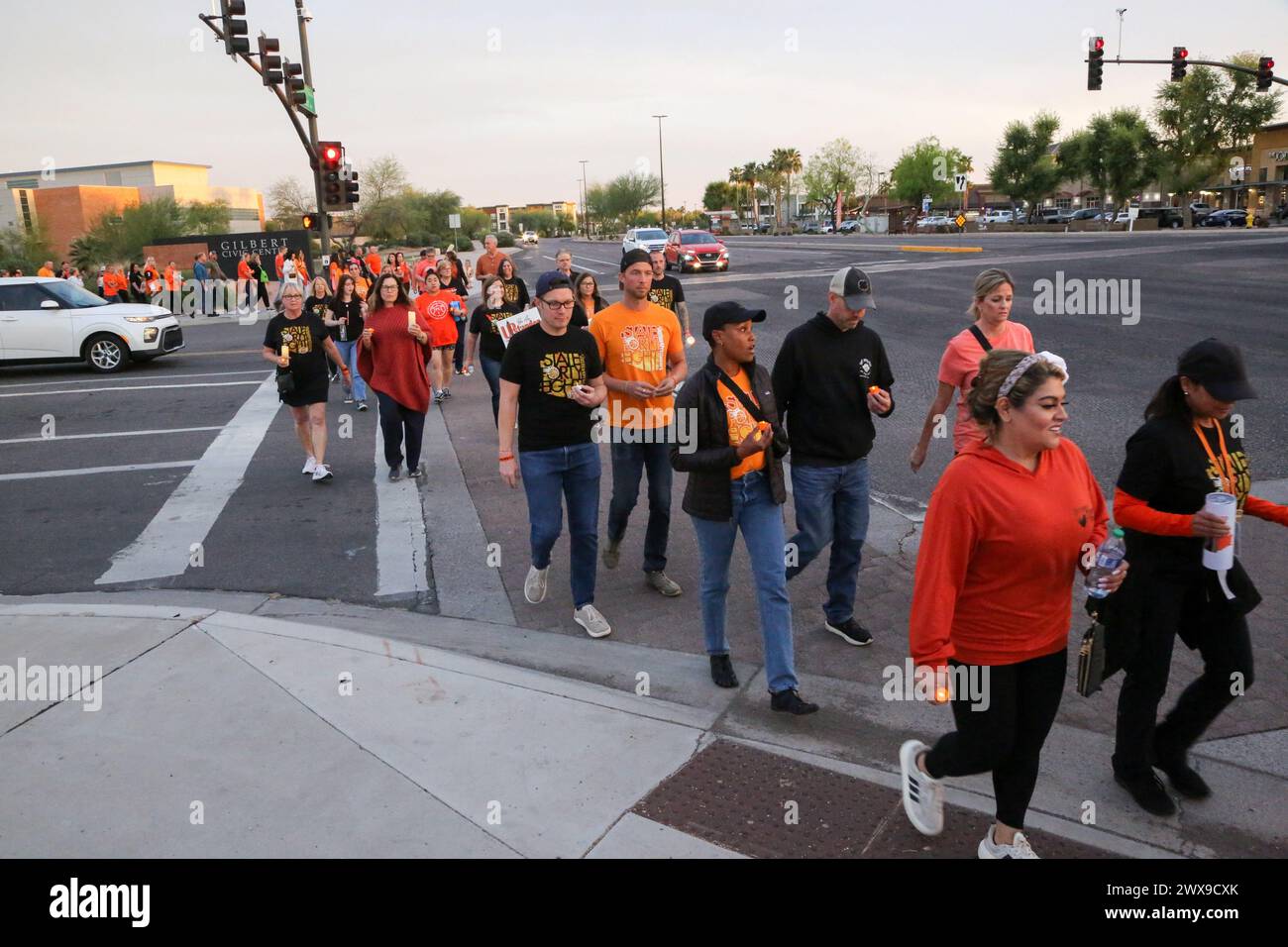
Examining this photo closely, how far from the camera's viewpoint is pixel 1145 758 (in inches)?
142

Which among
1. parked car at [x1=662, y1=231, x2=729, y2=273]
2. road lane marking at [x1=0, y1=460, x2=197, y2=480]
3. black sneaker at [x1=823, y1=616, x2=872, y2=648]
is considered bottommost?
black sneaker at [x1=823, y1=616, x2=872, y2=648]

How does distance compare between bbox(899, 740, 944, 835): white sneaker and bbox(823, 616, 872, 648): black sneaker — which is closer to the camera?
bbox(899, 740, 944, 835): white sneaker

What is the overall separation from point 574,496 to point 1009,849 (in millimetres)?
2975

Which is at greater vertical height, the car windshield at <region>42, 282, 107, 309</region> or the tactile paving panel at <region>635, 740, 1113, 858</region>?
the car windshield at <region>42, 282, 107, 309</region>

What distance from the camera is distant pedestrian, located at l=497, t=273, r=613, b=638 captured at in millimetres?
5316

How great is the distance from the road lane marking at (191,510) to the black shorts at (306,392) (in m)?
0.99

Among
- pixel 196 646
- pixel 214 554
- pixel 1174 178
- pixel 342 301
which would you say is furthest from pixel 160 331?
pixel 1174 178

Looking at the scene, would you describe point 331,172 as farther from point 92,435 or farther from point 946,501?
point 946,501

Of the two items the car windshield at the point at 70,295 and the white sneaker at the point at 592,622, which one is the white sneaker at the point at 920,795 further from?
the car windshield at the point at 70,295

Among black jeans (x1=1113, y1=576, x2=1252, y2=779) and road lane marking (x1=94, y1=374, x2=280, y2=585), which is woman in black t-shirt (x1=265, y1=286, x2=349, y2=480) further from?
black jeans (x1=1113, y1=576, x2=1252, y2=779)

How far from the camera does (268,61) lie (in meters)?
17.9

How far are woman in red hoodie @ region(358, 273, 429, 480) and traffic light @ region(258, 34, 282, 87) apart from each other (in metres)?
11.5

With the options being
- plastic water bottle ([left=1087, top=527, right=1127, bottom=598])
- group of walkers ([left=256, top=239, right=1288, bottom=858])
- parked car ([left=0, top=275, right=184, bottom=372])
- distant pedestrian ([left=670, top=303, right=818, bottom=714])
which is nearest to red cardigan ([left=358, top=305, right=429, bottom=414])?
group of walkers ([left=256, top=239, right=1288, bottom=858])
